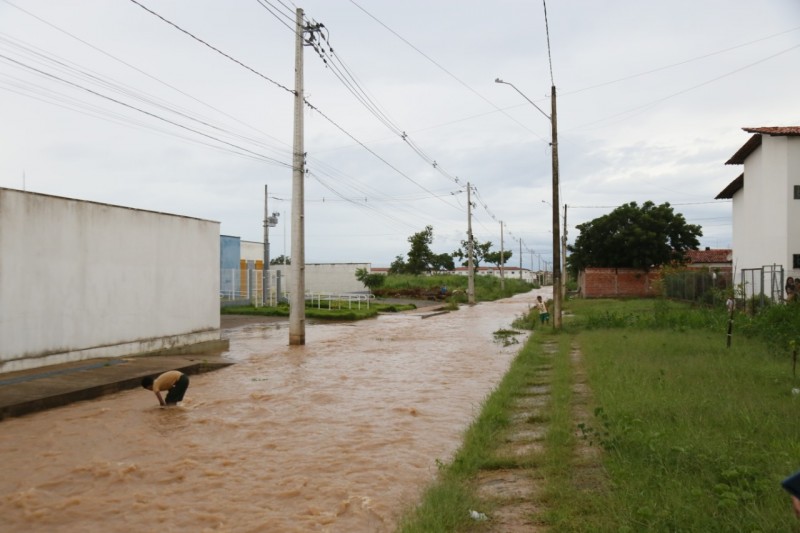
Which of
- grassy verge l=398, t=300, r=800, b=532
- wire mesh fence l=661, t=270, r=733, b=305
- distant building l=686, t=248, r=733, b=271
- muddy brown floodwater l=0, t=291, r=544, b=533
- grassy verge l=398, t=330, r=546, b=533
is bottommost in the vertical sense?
Result: muddy brown floodwater l=0, t=291, r=544, b=533

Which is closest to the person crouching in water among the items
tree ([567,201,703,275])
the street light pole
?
the street light pole

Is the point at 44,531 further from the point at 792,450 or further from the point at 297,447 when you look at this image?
the point at 792,450

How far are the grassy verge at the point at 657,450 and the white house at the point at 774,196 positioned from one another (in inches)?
723

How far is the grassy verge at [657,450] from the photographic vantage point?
5.05 metres

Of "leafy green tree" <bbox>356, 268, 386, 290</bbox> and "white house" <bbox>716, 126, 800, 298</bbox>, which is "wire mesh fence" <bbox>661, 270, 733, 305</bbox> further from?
"leafy green tree" <bbox>356, 268, 386, 290</bbox>

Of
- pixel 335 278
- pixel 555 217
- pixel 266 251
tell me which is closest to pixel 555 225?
pixel 555 217

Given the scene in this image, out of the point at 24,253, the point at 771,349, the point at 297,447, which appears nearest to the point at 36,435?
the point at 297,447

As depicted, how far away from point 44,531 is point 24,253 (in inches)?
357

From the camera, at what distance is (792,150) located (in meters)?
29.2

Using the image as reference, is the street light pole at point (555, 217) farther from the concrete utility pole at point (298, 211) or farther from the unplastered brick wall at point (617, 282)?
the unplastered brick wall at point (617, 282)

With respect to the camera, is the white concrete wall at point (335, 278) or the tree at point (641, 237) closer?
the tree at point (641, 237)

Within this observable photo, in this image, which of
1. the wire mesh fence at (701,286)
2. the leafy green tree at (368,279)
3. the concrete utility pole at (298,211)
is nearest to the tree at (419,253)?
the leafy green tree at (368,279)

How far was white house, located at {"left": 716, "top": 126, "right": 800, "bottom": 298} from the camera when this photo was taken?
28.8 m

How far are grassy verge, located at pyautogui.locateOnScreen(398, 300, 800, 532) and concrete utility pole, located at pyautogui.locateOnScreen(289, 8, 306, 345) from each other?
8.38 metres
